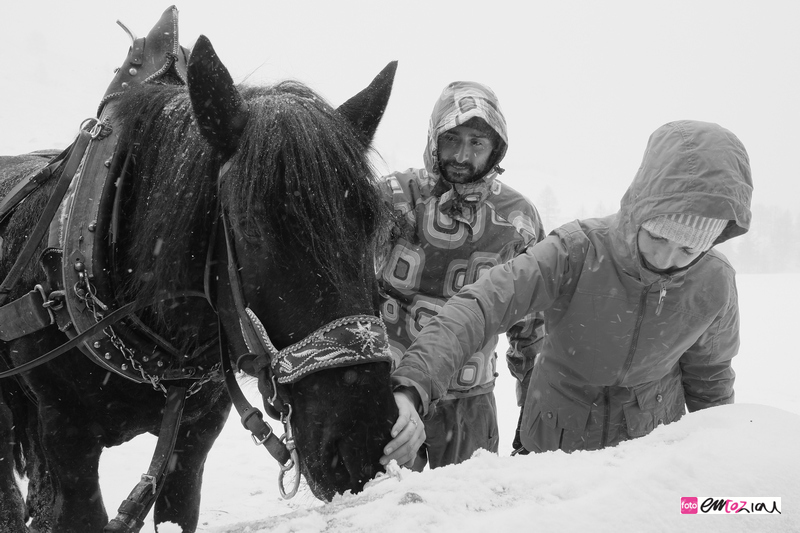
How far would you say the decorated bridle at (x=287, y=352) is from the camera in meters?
1.33

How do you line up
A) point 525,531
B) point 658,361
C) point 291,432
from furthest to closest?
point 658,361 < point 291,432 < point 525,531

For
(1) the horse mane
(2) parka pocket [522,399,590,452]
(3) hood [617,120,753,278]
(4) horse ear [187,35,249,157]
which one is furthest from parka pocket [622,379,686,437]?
(4) horse ear [187,35,249,157]

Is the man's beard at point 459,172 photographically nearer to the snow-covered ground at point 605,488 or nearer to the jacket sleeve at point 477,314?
the jacket sleeve at point 477,314

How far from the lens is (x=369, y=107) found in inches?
73.4

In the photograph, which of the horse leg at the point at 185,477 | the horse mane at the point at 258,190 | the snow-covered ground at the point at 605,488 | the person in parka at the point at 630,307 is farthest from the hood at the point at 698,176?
the horse leg at the point at 185,477

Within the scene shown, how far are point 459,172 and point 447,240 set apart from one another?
1.14 ft

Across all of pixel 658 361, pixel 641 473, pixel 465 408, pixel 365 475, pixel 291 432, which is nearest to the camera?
pixel 641 473

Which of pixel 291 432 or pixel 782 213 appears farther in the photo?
pixel 782 213

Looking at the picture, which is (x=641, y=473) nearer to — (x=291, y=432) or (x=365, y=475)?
Answer: (x=365, y=475)

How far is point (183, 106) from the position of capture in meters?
1.81

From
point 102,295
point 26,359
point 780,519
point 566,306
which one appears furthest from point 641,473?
point 26,359

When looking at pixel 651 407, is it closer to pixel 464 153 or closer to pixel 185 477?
pixel 464 153

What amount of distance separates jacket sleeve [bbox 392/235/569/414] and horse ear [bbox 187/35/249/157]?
0.84 meters

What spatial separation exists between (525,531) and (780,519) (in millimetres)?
403
